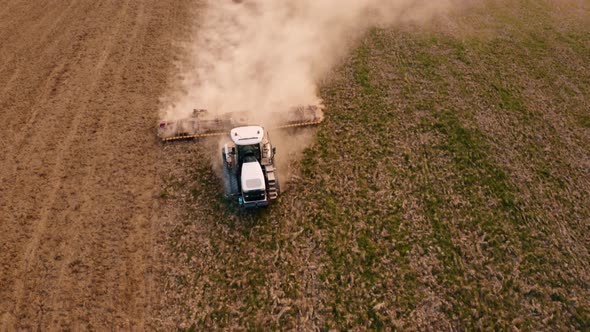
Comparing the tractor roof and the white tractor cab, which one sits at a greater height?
the tractor roof

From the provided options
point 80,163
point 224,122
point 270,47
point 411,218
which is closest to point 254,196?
point 224,122

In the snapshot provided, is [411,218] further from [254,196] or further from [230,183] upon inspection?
[230,183]

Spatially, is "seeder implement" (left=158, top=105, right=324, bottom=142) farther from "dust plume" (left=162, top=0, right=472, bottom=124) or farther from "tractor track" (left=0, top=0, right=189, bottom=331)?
"tractor track" (left=0, top=0, right=189, bottom=331)

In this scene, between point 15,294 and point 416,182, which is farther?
point 416,182

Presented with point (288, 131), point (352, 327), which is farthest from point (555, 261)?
point (288, 131)

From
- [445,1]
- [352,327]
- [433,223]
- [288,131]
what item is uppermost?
[445,1]

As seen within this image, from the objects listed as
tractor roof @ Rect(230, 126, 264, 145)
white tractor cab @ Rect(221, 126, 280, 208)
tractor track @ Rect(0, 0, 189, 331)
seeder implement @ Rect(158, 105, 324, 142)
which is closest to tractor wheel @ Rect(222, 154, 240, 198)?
white tractor cab @ Rect(221, 126, 280, 208)

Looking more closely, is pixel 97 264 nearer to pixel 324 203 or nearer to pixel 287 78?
pixel 324 203
